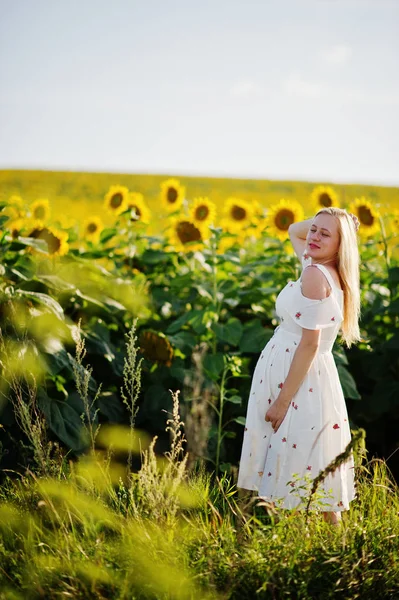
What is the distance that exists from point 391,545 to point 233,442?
6.38 feet

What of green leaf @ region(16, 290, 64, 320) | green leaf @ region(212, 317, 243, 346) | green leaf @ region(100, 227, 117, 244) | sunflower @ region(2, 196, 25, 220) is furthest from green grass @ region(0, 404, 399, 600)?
sunflower @ region(2, 196, 25, 220)

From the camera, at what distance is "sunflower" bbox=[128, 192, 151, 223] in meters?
5.20

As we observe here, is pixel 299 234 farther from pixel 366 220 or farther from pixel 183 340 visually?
pixel 366 220

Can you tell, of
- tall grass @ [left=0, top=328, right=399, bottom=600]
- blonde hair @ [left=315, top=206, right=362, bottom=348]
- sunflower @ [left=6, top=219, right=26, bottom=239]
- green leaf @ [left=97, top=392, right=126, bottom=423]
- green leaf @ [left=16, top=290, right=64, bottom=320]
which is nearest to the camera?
tall grass @ [left=0, top=328, right=399, bottom=600]

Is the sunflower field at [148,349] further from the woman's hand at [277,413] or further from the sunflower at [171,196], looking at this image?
the woman's hand at [277,413]

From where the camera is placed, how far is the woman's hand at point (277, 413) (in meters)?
3.00

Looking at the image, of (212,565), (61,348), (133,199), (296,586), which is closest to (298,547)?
(296,586)

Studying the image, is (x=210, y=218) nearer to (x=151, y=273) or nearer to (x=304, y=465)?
(x=151, y=273)

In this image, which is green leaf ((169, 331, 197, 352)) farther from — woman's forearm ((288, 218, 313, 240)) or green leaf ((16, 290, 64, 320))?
woman's forearm ((288, 218, 313, 240))

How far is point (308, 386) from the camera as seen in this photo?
3.03 meters

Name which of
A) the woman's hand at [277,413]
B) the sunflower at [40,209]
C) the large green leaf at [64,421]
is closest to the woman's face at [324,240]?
the woman's hand at [277,413]

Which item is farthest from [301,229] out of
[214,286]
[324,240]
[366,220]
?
[366,220]

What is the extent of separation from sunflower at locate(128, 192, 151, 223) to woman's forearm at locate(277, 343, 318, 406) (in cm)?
246

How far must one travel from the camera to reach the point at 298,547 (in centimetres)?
237
